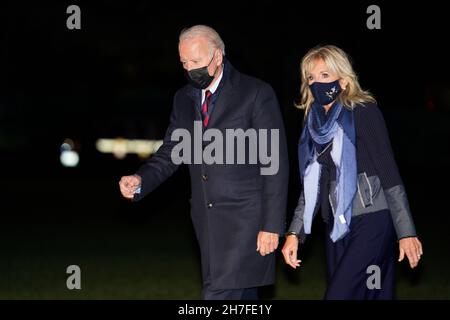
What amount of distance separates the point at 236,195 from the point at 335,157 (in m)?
0.72

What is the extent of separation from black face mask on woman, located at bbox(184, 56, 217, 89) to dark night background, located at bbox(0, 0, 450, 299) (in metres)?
4.17

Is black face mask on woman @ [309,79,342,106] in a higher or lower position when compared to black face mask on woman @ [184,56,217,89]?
lower

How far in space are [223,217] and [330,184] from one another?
0.74 meters

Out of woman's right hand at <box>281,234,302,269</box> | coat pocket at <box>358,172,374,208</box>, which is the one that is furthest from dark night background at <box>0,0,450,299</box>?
coat pocket at <box>358,172,374,208</box>

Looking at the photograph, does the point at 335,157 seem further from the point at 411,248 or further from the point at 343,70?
the point at 411,248

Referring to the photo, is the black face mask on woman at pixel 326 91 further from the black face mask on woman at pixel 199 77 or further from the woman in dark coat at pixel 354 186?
the black face mask on woman at pixel 199 77

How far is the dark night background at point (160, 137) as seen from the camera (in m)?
12.1

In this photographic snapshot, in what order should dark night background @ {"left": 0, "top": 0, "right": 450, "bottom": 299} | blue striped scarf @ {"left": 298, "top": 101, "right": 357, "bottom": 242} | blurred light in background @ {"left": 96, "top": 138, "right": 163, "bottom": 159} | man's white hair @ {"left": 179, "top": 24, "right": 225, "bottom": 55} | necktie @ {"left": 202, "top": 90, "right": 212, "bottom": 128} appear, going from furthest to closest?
1. blurred light in background @ {"left": 96, "top": 138, "right": 163, "bottom": 159}
2. dark night background @ {"left": 0, "top": 0, "right": 450, "bottom": 299}
3. necktie @ {"left": 202, "top": 90, "right": 212, "bottom": 128}
4. man's white hair @ {"left": 179, "top": 24, "right": 225, "bottom": 55}
5. blue striped scarf @ {"left": 298, "top": 101, "right": 357, "bottom": 242}

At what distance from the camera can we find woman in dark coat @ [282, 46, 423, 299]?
6406mm

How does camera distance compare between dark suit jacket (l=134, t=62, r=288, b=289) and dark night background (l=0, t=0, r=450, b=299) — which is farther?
dark night background (l=0, t=0, r=450, b=299)

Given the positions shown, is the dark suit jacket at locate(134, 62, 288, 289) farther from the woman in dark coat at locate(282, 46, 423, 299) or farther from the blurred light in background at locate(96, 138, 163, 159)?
the blurred light in background at locate(96, 138, 163, 159)

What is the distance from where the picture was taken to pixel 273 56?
26.3 meters

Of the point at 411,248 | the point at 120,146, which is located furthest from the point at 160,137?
the point at 411,248

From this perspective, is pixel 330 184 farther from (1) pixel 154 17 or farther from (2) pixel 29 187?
(1) pixel 154 17
